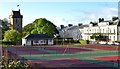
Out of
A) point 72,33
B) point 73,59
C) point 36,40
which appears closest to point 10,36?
point 36,40

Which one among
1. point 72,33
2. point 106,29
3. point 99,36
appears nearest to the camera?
point 99,36

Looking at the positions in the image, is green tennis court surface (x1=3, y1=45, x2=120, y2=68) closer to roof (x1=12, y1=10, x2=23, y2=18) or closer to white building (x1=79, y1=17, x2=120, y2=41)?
white building (x1=79, y1=17, x2=120, y2=41)

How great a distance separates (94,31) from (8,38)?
24.8 meters

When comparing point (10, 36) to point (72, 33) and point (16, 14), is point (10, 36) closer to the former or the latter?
point (16, 14)

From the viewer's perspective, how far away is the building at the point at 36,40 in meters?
59.5

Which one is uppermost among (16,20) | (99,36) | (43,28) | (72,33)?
(16,20)

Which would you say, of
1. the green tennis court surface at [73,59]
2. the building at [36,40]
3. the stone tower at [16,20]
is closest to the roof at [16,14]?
the stone tower at [16,20]

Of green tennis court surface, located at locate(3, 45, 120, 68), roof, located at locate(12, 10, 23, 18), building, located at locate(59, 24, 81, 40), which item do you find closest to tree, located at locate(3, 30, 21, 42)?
roof, located at locate(12, 10, 23, 18)

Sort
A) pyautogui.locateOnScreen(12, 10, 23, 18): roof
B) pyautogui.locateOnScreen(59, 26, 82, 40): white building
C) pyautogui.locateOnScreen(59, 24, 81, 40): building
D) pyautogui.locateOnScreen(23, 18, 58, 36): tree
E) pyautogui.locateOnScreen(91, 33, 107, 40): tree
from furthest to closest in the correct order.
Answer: pyautogui.locateOnScreen(59, 24, 81, 40): building < pyautogui.locateOnScreen(59, 26, 82, 40): white building < pyautogui.locateOnScreen(12, 10, 23, 18): roof < pyautogui.locateOnScreen(23, 18, 58, 36): tree < pyautogui.locateOnScreen(91, 33, 107, 40): tree

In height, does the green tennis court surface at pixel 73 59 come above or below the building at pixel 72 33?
below

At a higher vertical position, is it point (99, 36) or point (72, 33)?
point (72, 33)

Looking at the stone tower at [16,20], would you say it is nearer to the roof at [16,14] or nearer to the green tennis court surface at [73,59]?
the roof at [16,14]

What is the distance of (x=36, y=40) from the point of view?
59781mm

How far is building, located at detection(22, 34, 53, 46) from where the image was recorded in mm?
59469
